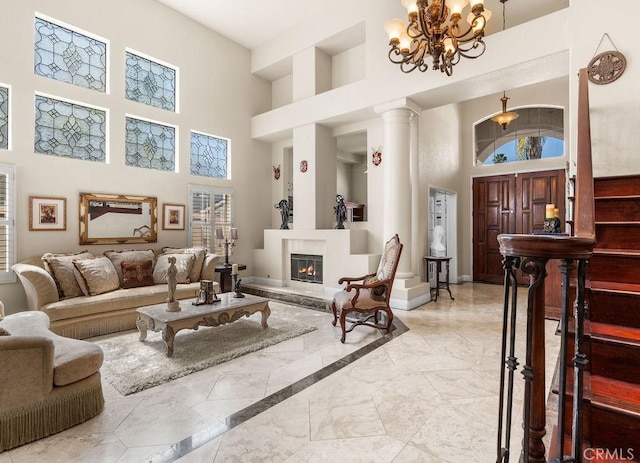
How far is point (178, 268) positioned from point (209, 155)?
272cm

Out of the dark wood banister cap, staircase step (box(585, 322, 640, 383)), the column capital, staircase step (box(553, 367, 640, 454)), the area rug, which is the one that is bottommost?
the area rug

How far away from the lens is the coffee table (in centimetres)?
327

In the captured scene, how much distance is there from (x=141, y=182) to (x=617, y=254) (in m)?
6.18

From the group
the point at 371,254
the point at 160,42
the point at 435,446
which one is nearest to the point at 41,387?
the point at 435,446

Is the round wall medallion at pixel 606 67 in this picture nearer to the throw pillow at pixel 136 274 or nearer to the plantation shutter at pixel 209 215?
the plantation shutter at pixel 209 215

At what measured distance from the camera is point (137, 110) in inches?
224

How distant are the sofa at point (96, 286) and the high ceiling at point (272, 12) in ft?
14.9

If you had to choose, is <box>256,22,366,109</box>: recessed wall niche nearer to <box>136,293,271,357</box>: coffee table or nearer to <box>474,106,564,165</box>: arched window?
<box>474,106,564,165</box>: arched window

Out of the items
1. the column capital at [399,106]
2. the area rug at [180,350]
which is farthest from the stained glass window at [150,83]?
the area rug at [180,350]

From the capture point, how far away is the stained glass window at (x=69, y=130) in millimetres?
4781

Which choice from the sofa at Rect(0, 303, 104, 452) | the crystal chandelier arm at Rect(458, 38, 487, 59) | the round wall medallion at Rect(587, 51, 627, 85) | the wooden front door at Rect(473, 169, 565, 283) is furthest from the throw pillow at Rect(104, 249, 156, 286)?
the wooden front door at Rect(473, 169, 565, 283)

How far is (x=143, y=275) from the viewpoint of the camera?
16.0ft

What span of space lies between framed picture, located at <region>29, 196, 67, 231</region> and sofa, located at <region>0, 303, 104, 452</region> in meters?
3.25

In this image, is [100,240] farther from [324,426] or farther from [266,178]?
[324,426]
